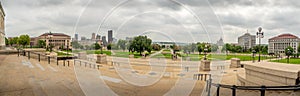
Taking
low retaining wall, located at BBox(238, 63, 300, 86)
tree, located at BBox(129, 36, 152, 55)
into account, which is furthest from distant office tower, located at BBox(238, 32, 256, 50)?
low retaining wall, located at BBox(238, 63, 300, 86)

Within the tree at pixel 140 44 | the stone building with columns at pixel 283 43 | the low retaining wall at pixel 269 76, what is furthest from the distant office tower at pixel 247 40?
the low retaining wall at pixel 269 76

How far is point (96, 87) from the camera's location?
6.42 meters

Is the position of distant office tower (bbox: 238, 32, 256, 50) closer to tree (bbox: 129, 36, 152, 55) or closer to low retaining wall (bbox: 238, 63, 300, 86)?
tree (bbox: 129, 36, 152, 55)

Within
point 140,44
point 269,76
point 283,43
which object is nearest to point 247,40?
point 283,43

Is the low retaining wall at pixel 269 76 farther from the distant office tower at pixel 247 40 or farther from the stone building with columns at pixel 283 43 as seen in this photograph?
the distant office tower at pixel 247 40

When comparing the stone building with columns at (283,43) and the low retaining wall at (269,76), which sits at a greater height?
the stone building with columns at (283,43)

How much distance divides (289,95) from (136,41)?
1661 inches

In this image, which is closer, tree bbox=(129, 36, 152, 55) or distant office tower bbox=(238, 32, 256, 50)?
tree bbox=(129, 36, 152, 55)

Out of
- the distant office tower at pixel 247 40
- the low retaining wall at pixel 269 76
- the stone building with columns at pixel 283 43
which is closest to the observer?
the low retaining wall at pixel 269 76

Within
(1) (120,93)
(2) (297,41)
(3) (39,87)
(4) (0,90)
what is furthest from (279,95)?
(2) (297,41)

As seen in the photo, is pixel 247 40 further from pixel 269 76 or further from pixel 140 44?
pixel 269 76

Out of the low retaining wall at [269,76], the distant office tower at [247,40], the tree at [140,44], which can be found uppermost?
the distant office tower at [247,40]

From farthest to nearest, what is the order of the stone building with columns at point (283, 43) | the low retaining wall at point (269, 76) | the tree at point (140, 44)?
1. the stone building with columns at point (283, 43)
2. the tree at point (140, 44)
3. the low retaining wall at point (269, 76)

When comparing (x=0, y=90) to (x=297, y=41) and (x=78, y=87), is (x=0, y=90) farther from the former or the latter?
(x=297, y=41)
